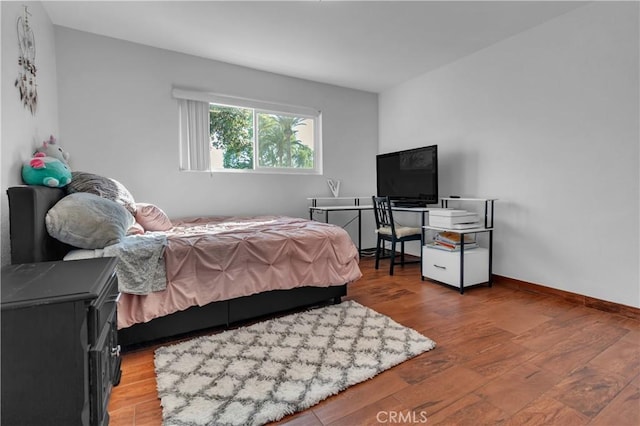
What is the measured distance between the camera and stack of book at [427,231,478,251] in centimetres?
306

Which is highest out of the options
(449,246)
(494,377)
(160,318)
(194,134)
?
(194,134)

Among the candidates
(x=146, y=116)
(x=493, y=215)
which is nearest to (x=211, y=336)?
(x=146, y=116)

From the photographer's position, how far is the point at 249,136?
390 cm

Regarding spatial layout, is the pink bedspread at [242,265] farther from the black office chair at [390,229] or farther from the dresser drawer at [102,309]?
the black office chair at [390,229]

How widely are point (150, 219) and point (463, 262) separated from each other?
280 centimetres

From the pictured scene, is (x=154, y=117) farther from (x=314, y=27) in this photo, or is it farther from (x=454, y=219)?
(x=454, y=219)

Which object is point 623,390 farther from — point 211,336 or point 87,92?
point 87,92

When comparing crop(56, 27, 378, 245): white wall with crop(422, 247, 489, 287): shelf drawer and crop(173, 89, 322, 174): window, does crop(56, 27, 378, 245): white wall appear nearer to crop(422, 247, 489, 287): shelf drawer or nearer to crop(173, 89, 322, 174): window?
crop(173, 89, 322, 174): window

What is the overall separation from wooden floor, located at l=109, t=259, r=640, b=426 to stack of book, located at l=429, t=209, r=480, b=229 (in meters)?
0.85

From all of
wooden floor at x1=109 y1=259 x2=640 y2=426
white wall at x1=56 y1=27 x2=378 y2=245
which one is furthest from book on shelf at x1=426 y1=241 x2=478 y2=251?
white wall at x1=56 y1=27 x2=378 y2=245

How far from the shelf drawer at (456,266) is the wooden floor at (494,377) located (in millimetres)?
495

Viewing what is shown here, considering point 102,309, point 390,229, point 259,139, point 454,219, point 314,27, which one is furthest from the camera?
point 259,139

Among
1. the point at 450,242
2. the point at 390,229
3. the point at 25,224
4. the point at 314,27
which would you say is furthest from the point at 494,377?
the point at 314,27

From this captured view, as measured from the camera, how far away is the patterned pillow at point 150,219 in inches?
99.7
